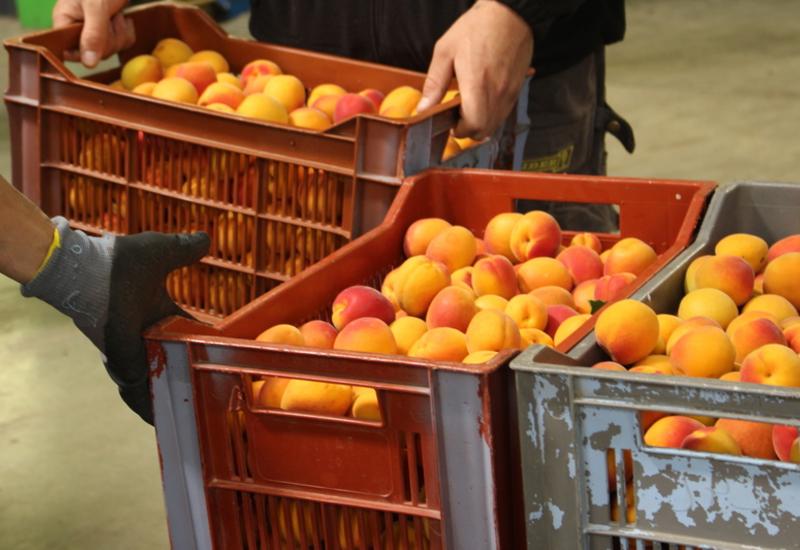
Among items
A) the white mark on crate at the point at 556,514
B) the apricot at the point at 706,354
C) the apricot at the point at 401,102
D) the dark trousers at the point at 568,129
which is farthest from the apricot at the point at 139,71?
the white mark on crate at the point at 556,514

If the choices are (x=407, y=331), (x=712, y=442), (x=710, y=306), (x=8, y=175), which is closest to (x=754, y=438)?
(x=712, y=442)

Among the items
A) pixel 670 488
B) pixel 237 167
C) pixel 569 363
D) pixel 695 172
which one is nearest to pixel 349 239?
pixel 237 167

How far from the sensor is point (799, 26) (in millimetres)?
6445

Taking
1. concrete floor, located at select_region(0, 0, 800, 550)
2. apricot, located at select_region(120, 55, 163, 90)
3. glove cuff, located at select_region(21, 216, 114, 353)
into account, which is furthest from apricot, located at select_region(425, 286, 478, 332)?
apricot, located at select_region(120, 55, 163, 90)

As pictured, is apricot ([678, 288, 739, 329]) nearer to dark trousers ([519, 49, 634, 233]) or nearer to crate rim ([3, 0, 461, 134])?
crate rim ([3, 0, 461, 134])

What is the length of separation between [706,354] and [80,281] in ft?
2.38

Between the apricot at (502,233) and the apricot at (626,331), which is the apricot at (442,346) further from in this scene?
the apricot at (502,233)

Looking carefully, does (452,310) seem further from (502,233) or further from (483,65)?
(483,65)

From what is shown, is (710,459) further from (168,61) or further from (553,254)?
(168,61)

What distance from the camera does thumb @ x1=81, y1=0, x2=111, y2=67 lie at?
2426 mm

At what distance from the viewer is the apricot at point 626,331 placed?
1.40 m

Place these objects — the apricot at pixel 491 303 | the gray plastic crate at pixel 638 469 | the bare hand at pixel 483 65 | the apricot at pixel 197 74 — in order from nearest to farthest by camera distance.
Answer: the gray plastic crate at pixel 638 469
the apricot at pixel 491 303
the bare hand at pixel 483 65
the apricot at pixel 197 74

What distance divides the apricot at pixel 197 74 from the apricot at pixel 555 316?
3.47ft

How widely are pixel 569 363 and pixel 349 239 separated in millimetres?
723
